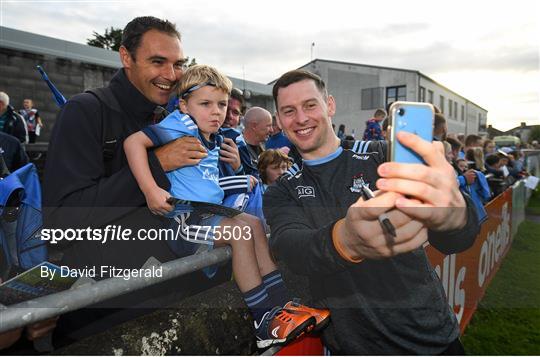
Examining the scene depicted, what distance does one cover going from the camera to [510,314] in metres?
Answer: 4.68

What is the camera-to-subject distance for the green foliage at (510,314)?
12.5ft

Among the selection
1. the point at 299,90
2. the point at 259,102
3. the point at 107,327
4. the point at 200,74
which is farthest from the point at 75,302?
the point at 259,102

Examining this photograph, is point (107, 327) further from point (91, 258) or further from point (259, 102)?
point (259, 102)

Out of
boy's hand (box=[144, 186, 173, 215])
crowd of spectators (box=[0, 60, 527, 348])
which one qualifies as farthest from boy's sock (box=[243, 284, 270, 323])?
crowd of spectators (box=[0, 60, 527, 348])

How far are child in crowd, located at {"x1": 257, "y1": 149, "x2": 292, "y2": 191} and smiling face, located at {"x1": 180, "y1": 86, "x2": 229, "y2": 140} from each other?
62.4 inches

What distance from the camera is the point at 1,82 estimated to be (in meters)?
9.98

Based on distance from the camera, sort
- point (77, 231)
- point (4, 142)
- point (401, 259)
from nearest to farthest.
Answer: point (401, 259) → point (77, 231) → point (4, 142)

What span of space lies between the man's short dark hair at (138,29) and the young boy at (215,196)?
1.04 ft

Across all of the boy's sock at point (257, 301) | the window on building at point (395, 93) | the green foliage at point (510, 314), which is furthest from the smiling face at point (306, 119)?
the window on building at point (395, 93)

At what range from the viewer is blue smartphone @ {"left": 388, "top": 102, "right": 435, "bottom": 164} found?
0.88m

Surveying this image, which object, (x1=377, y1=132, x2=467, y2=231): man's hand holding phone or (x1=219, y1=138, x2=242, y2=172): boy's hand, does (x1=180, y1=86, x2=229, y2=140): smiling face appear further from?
(x1=377, y1=132, x2=467, y2=231): man's hand holding phone

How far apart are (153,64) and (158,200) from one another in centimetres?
84

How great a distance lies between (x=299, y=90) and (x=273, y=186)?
519mm

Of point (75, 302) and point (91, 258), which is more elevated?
point (75, 302)
